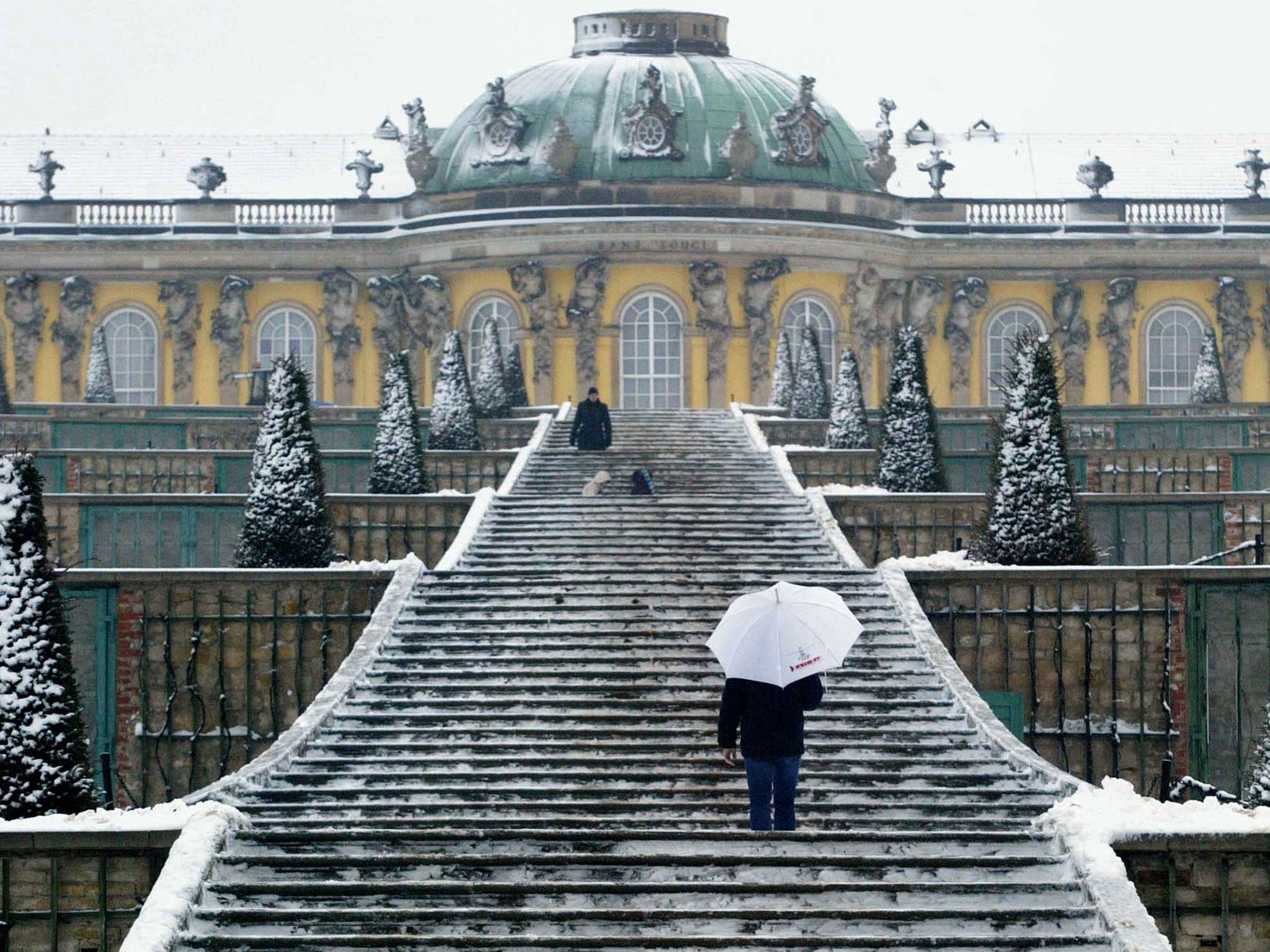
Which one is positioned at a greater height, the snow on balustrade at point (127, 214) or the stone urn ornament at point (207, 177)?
the stone urn ornament at point (207, 177)

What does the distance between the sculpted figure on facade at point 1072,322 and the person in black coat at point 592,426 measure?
76.1 ft

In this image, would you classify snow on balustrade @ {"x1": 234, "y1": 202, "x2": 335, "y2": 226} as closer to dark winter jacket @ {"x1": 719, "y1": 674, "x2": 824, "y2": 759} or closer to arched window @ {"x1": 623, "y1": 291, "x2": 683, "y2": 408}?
arched window @ {"x1": 623, "y1": 291, "x2": 683, "y2": 408}

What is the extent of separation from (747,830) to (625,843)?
68 cm

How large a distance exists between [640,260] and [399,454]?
21.1m

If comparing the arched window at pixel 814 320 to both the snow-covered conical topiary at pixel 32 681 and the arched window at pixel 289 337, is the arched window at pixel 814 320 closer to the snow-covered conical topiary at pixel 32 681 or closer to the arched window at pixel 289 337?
the arched window at pixel 289 337

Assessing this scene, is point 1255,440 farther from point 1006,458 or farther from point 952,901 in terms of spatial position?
point 952,901

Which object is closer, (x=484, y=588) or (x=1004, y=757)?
(x=1004, y=757)

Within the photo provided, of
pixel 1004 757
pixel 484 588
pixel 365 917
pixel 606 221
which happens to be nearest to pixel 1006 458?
pixel 484 588

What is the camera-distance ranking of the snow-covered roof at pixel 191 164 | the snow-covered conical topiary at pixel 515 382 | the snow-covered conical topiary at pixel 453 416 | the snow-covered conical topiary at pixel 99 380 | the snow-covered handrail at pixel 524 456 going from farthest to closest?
1. the snow-covered roof at pixel 191 164
2. the snow-covered conical topiary at pixel 99 380
3. the snow-covered conical topiary at pixel 515 382
4. the snow-covered conical topiary at pixel 453 416
5. the snow-covered handrail at pixel 524 456

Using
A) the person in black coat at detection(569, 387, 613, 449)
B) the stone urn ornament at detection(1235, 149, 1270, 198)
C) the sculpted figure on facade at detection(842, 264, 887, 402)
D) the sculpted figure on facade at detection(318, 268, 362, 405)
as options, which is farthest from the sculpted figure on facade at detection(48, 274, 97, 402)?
the person in black coat at detection(569, 387, 613, 449)

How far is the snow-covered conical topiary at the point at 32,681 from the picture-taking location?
1570 cm

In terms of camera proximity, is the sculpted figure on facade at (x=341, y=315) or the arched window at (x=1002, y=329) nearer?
the sculpted figure on facade at (x=341, y=315)

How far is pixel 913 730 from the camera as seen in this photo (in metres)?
17.8

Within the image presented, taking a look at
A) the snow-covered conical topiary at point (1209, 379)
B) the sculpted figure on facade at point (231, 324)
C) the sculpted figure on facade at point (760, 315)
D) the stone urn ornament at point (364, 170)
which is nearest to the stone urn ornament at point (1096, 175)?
the sculpted figure on facade at point (760, 315)
